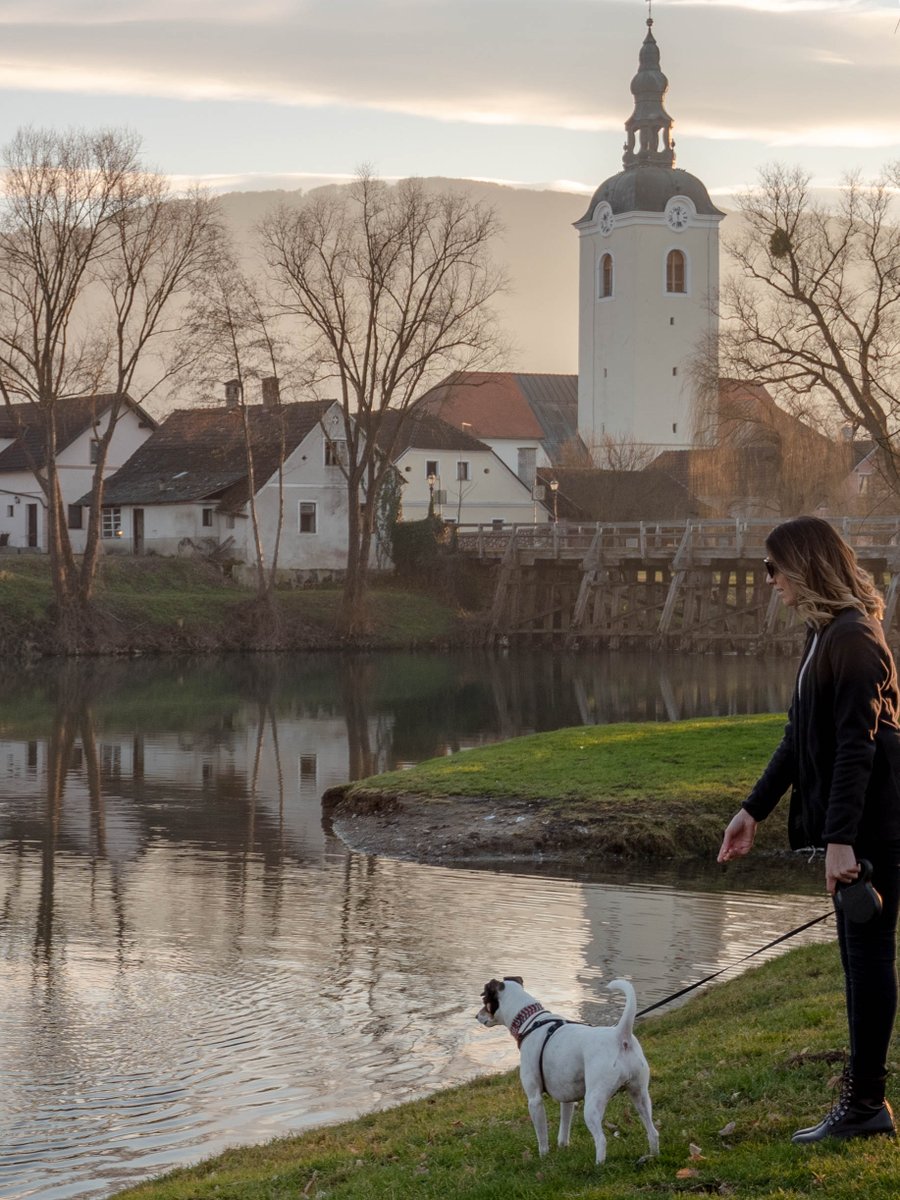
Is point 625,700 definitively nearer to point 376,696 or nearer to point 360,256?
point 376,696

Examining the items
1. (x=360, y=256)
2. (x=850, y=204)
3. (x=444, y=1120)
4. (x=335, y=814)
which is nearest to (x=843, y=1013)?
(x=444, y=1120)

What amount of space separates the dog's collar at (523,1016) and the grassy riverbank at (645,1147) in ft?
1.55

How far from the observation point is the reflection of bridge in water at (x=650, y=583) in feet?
183

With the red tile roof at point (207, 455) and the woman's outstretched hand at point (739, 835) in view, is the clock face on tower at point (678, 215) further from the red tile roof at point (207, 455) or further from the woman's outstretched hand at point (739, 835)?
the woman's outstretched hand at point (739, 835)

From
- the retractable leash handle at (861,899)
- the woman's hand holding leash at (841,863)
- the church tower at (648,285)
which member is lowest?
the retractable leash handle at (861,899)

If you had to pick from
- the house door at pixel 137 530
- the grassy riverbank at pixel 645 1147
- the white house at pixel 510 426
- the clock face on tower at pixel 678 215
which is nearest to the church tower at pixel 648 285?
the clock face on tower at pixel 678 215

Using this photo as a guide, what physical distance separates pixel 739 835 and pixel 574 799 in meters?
12.0

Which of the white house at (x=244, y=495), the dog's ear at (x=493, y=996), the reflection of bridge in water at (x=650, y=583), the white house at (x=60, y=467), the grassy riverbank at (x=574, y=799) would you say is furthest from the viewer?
the white house at (x=60, y=467)

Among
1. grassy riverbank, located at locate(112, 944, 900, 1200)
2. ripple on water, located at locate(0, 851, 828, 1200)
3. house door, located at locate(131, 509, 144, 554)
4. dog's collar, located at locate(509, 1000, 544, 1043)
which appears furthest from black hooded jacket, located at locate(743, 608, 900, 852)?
house door, located at locate(131, 509, 144, 554)

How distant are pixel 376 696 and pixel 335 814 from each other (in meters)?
19.2

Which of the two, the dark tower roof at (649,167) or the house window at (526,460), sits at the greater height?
the dark tower roof at (649,167)

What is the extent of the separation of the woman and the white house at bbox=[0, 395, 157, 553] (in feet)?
223

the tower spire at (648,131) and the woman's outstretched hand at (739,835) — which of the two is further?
the tower spire at (648,131)

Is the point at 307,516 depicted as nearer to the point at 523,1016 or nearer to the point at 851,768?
Result: the point at 523,1016
